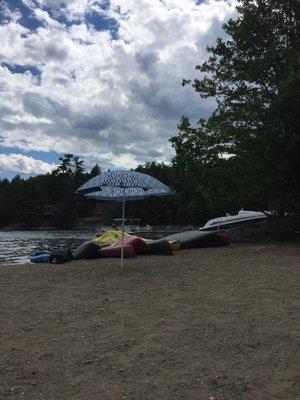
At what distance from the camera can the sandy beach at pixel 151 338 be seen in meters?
4.83

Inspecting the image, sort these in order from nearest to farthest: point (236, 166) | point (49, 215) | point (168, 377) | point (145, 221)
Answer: point (168, 377) → point (236, 166) → point (145, 221) → point (49, 215)

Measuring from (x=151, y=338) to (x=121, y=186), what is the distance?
7803 mm

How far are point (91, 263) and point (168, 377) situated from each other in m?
11.5

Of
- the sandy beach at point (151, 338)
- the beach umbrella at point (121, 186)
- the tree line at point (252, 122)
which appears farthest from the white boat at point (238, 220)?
the sandy beach at point (151, 338)

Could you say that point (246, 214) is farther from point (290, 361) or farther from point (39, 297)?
point (290, 361)

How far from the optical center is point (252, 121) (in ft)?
74.9

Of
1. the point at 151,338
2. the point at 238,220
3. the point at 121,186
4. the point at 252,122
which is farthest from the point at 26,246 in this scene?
the point at 151,338

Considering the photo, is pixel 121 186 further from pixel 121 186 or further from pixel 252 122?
pixel 252 122

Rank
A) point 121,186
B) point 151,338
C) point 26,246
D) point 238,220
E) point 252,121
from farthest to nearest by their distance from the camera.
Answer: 1. point 26,246
2. point 238,220
3. point 252,121
4. point 121,186
5. point 151,338

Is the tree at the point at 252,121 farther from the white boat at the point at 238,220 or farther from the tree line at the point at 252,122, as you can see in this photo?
the white boat at the point at 238,220

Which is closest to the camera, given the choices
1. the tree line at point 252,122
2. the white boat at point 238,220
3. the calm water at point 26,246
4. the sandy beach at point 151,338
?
the sandy beach at point 151,338

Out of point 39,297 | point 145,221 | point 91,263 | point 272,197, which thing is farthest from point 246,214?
point 145,221

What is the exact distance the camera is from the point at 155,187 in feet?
48.1

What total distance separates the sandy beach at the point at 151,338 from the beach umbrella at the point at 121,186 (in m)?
2.91
